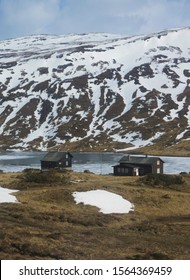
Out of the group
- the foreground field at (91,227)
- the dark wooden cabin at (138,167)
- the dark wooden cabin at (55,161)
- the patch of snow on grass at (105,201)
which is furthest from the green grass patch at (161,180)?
the dark wooden cabin at (55,161)

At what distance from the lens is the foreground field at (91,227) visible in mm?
25344

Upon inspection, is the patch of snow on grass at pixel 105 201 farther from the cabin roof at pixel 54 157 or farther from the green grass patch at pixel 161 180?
the cabin roof at pixel 54 157

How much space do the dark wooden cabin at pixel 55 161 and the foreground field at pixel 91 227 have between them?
4085 centimetres

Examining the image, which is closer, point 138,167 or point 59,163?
point 138,167

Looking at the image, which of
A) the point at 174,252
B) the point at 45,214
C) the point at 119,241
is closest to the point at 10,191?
the point at 45,214

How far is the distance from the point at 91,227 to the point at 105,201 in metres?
12.7

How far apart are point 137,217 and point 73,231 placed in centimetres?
1104

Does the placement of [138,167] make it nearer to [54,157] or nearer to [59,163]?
[59,163]

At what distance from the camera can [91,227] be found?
3491 cm

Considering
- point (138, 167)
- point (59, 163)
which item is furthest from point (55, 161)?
point (138, 167)

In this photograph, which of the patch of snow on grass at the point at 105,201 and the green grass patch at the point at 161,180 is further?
the green grass patch at the point at 161,180

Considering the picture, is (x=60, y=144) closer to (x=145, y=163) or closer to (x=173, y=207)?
(x=145, y=163)

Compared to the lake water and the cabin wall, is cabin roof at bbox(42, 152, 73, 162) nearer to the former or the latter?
the cabin wall
